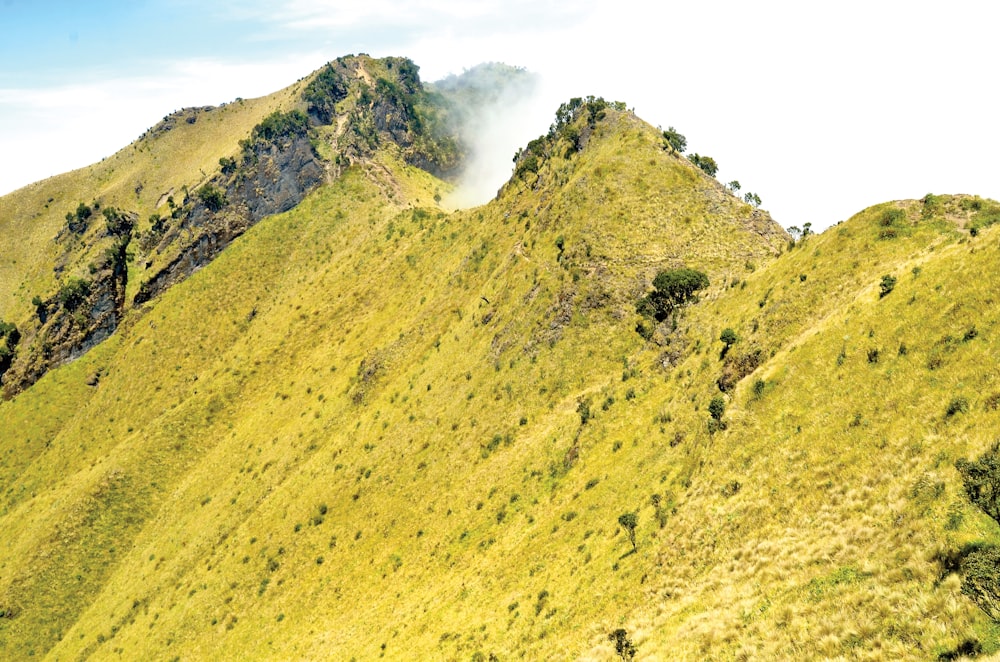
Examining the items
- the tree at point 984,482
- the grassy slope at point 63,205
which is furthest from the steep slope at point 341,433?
the grassy slope at point 63,205

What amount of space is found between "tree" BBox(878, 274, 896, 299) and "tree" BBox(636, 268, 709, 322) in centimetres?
2178

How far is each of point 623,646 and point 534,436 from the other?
28.0 m

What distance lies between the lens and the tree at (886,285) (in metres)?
35.2

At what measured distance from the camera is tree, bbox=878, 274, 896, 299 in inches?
1385

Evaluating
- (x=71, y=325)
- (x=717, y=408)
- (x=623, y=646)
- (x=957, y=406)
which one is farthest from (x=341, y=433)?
(x=71, y=325)

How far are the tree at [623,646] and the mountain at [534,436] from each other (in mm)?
145

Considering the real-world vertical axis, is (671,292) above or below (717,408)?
above

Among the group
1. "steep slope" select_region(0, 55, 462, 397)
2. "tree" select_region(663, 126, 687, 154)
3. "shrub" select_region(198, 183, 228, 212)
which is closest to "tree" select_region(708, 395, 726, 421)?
"tree" select_region(663, 126, 687, 154)

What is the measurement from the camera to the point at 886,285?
116 feet

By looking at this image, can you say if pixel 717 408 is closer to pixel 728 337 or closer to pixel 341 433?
pixel 728 337

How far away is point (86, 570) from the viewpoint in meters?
78.8

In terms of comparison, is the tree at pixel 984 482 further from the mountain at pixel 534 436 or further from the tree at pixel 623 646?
the tree at pixel 623 646

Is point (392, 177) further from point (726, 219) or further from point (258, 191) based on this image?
point (726, 219)

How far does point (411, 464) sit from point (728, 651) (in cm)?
4244
